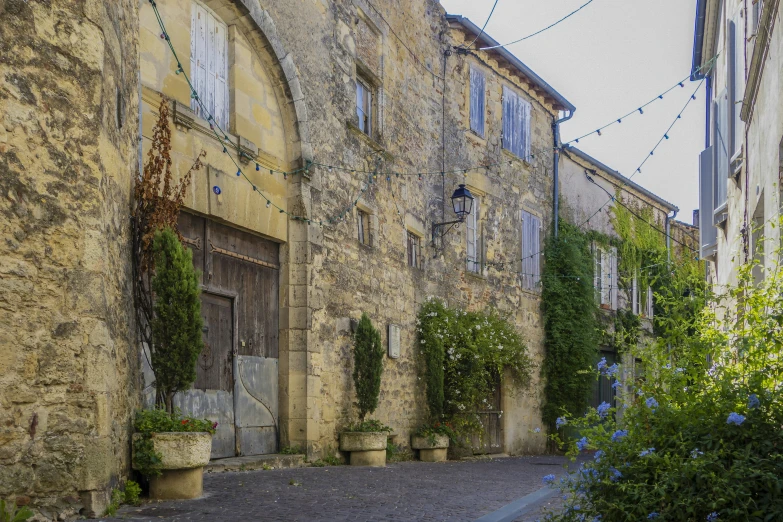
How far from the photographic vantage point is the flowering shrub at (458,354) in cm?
1226

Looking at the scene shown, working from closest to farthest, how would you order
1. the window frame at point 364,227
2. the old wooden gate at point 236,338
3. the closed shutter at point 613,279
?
the old wooden gate at point 236,338 < the window frame at point 364,227 < the closed shutter at point 613,279

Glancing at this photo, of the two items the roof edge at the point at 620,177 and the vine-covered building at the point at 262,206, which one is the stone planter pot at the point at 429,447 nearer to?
the vine-covered building at the point at 262,206

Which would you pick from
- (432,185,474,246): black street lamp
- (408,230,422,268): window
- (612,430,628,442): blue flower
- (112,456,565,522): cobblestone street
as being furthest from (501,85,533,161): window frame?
(612,430,628,442): blue flower

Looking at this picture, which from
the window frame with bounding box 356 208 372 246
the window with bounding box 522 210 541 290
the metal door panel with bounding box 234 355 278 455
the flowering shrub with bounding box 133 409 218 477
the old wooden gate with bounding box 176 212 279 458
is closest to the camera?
the flowering shrub with bounding box 133 409 218 477

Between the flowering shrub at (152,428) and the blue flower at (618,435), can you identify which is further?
the flowering shrub at (152,428)

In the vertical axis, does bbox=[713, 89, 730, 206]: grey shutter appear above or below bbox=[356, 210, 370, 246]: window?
above

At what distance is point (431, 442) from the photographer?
1162 cm

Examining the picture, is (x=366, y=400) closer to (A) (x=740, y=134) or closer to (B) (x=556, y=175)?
(A) (x=740, y=134)

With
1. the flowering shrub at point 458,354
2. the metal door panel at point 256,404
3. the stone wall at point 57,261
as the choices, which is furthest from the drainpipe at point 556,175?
the stone wall at point 57,261

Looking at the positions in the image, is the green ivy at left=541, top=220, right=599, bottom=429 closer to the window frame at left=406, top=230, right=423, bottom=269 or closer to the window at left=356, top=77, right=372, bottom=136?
the window frame at left=406, top=230, right=423, bottom=269

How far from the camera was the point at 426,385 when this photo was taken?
1234cm

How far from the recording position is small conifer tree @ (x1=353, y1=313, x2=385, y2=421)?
1014cm

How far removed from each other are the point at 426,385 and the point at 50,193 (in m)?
8.08

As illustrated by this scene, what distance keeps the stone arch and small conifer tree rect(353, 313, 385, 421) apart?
225 centimetres
